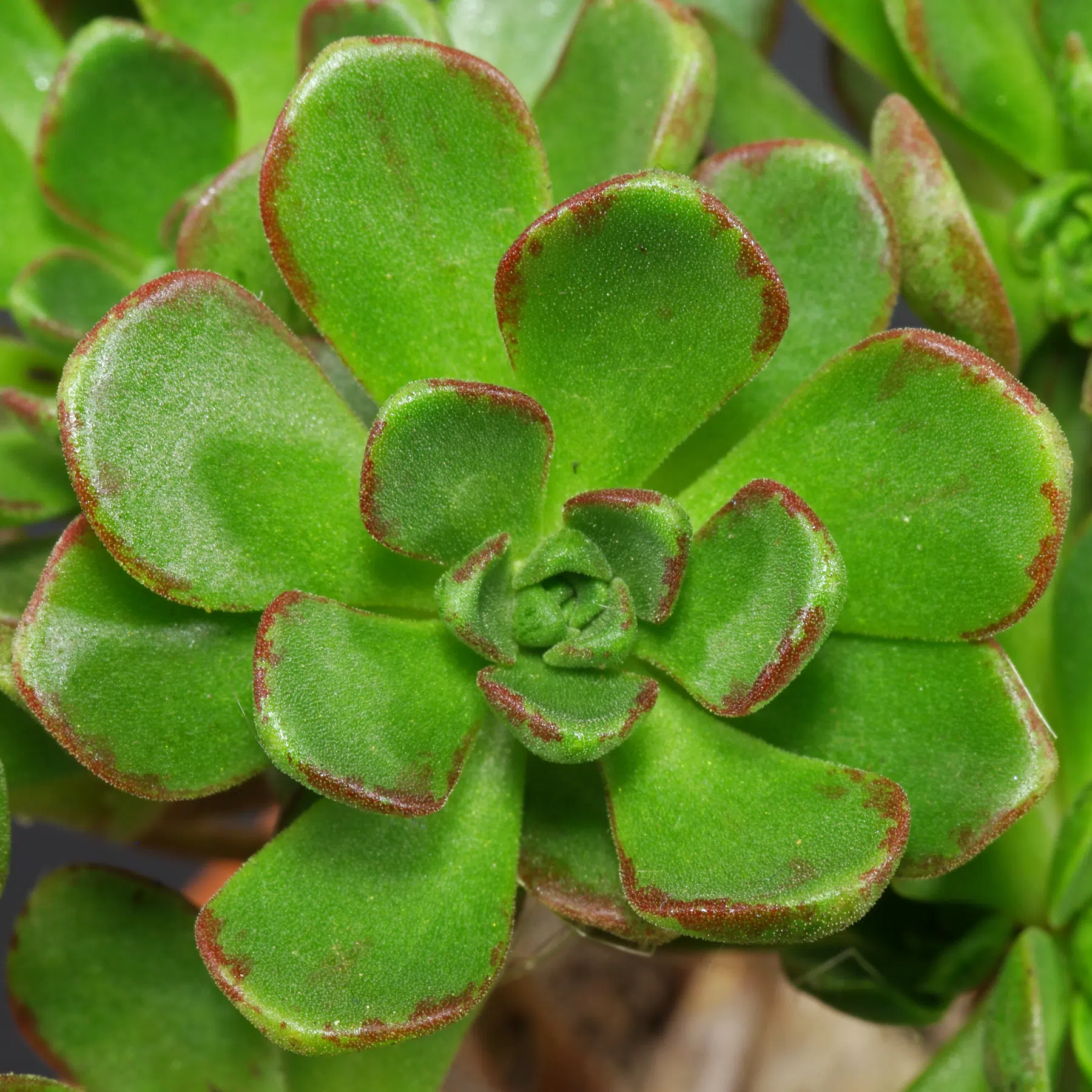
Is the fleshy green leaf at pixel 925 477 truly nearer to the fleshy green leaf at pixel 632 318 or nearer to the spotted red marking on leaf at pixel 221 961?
the fleshy green leaf at pixel 632 318

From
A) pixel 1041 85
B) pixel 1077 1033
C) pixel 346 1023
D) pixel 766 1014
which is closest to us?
pixel 346 1023

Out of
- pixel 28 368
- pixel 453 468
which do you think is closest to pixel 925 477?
pixel 453 468

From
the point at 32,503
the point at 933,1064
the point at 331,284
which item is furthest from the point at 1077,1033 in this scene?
the point at 32,503

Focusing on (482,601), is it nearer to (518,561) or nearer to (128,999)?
(518,561)

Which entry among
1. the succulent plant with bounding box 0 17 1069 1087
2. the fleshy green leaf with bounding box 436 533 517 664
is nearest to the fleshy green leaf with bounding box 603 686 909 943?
the succulent plant with bounding box 0 17 1069 1087

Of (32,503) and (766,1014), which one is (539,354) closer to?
(32,503)

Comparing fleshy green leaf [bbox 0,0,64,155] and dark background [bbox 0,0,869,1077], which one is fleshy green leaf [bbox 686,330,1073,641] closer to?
dark background [bbox 0,0,869,1077]
